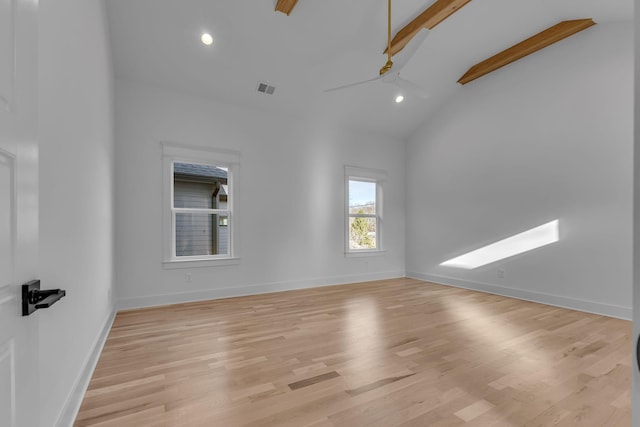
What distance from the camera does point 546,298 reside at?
408 centimetres

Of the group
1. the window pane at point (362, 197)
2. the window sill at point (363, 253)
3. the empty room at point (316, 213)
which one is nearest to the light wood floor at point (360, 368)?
the empty room at point (316, 213)

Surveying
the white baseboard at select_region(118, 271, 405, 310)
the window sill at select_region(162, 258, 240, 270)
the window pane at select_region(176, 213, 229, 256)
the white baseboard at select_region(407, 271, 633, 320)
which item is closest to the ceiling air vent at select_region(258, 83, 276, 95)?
the window pane at select_region(176, 213, 229, 256)

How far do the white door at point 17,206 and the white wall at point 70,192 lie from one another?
0.55 m

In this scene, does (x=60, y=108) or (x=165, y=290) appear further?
(x=165, y=290)

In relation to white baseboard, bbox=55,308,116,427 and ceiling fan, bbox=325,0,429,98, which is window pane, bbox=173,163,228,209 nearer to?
white baseboard, bbox=55,308,116,427

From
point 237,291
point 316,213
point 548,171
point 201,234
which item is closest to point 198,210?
point 201,234

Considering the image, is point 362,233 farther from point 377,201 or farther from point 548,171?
point 548,171

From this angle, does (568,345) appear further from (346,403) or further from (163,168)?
(163,168)

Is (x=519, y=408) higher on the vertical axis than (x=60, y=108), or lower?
lower

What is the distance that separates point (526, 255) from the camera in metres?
4.32

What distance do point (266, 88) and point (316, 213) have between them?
212 centimetres

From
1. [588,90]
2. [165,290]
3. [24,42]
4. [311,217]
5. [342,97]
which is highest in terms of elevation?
[342,97]

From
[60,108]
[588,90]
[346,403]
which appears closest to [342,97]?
[588,90]

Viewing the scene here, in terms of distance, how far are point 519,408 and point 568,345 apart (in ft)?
4.56
